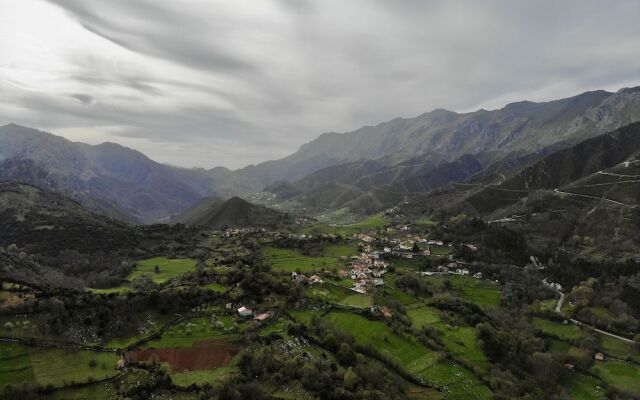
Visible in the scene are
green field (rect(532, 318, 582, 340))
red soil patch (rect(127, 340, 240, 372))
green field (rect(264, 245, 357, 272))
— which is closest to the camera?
red soil patch (rect(127, 340, 240, 372))

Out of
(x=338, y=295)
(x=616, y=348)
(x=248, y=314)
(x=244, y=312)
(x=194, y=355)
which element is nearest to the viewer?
(x=194, y=355)

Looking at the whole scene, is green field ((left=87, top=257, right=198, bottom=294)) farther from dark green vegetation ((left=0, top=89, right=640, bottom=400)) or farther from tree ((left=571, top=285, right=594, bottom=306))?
tree ((left=571, top=285, right=594, bottom=306))

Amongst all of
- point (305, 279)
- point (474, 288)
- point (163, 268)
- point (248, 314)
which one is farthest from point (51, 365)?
point (474, 288)

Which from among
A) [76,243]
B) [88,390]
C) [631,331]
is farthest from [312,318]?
[76,243]

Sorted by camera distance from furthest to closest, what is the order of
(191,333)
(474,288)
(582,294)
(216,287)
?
(474,288) < (582,294) < (216,287) < (191,333)

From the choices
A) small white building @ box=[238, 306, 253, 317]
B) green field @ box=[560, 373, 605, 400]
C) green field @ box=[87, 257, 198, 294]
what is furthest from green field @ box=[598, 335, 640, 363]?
green field @ box=[87, 257, 198, 294]

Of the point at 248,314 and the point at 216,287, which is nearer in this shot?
the point at 248,314

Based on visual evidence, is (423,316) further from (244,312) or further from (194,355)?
(194,355)
